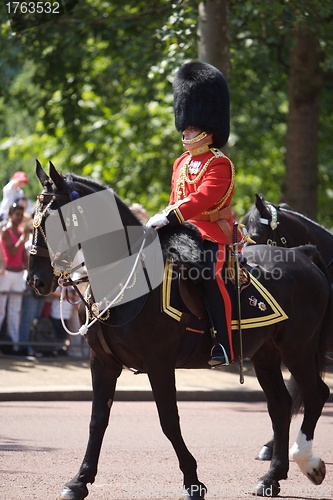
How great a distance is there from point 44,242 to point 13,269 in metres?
7.39

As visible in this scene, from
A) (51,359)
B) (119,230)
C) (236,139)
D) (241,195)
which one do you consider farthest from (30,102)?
(119,230)

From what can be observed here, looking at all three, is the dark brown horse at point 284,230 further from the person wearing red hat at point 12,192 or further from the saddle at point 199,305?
the person wearing red hat at point 12,192

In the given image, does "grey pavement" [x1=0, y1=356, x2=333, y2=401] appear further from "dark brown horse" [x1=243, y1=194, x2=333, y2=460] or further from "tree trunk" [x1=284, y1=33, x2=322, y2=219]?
"tree trunk" [x1=284, y1=33, x2=322, y2=219]

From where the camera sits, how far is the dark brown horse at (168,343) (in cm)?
630

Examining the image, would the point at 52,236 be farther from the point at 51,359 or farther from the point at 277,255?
the point at 51,359

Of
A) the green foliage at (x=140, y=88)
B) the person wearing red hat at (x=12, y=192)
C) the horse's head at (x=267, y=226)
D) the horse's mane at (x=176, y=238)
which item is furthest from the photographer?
the green foliage at (x=140, y=88)

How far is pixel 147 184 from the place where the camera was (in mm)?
22719

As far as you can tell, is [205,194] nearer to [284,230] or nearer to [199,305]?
[199,305]

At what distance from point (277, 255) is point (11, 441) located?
282 centimetres

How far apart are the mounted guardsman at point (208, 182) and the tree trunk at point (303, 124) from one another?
385 inches

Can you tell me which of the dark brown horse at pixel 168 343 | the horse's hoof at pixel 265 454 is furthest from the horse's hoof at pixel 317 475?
the horse's hoof at pixel 265 454

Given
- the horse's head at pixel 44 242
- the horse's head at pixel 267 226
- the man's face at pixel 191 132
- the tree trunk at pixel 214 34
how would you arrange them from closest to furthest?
the horse's head at pixel 44 242 → the man's face at pixel 191 132 → the horse's head at pixel 267 226 → the tree trunk at pixel 214 34

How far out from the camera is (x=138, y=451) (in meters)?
8.30

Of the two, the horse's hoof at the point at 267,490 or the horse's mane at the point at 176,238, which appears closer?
the horse's mane at the point at 176,238
